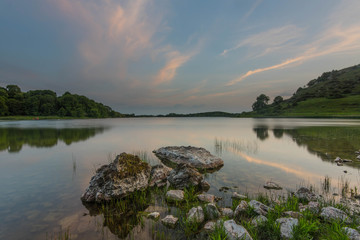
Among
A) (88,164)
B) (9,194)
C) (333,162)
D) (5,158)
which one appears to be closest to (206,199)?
(9,194)

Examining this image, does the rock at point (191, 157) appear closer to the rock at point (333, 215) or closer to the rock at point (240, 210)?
the rock at point (240, 210)

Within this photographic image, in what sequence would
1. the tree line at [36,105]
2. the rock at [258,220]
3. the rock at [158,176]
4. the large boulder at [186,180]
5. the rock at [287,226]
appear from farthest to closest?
the tree line at [36,105] → the rock at [158,176] → the large boulder at [186,180] → the rock at [258,220] → the rock at [287,226]

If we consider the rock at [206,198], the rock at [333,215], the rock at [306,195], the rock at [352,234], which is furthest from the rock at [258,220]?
the rock at [306,195]

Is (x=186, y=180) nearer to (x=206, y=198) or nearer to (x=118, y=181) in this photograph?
(x=206, y=198)

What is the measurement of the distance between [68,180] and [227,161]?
37.4 ft

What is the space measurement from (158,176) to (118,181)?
2.45 meters

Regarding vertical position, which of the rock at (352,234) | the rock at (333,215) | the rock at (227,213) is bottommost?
the rock at (227,213)

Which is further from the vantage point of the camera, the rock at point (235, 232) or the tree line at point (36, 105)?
the tree line at point (36, 105)

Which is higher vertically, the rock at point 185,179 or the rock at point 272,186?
the rock at point 185,179

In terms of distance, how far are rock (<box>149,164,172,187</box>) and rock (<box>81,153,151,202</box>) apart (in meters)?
0.37

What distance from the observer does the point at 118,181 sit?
7438 mm

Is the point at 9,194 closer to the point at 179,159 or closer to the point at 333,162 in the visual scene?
the point at 179,159

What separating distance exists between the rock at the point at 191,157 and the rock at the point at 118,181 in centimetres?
476

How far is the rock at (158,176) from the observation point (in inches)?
347
